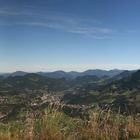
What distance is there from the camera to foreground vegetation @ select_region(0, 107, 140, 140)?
30.9 feet

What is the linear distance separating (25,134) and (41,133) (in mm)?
475

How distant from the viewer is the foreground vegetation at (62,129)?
941 cm

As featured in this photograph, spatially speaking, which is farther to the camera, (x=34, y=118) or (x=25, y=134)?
(x=34, y=118)

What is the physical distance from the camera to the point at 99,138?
10273mm

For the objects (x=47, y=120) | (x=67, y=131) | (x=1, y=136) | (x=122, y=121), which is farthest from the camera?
(x=122, y=121)

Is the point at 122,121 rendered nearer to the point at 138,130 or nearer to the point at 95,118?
the point at 138,130

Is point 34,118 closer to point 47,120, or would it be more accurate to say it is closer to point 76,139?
point 47,120

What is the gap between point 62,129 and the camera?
10.1m

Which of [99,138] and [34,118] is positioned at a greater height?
[34,118]

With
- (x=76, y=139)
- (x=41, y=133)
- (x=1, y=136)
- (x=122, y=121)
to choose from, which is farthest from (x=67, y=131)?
(x=122, y=121)

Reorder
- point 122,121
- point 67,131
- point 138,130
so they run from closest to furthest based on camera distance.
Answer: point 67,131 < point 138,130 < point 122,121

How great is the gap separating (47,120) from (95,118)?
1849mm

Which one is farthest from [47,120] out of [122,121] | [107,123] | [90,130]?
[122,121]

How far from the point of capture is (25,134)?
9297mm
